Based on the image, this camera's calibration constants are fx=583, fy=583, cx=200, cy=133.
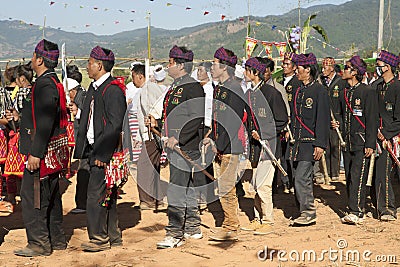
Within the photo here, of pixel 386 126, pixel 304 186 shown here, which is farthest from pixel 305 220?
pixel 386 126

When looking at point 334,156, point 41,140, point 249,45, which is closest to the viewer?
point 41,140

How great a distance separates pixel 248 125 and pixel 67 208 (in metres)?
2.92

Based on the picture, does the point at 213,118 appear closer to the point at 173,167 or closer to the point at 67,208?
the point at 173,167

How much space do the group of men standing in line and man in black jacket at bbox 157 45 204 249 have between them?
0.01 m

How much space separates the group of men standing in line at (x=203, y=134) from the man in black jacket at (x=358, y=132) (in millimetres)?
13

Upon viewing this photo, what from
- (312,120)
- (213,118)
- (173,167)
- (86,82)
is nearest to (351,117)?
(312,120)

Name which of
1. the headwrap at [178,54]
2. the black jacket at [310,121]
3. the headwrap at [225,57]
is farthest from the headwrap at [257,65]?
the headwrap at [178,54]

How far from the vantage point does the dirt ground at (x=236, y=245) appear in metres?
5.59

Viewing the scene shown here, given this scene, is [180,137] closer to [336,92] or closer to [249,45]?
[336,92]

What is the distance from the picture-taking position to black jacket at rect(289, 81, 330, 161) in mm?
6715

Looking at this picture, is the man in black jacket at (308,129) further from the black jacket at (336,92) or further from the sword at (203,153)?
the black jacket at (336,92)

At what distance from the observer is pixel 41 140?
5496mm

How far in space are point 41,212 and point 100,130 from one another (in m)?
0.98

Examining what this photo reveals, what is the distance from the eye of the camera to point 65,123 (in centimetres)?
583
